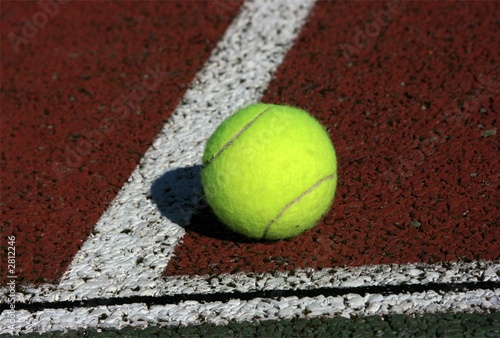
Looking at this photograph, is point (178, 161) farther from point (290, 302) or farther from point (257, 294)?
point (290, 302)

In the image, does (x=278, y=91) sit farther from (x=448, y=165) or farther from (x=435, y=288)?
(x=435, y=288)

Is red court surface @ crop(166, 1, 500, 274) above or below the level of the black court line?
above

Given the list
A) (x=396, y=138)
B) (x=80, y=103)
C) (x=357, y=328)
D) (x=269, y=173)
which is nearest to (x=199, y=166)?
(x=269, y=173)

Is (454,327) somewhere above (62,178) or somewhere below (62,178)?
above

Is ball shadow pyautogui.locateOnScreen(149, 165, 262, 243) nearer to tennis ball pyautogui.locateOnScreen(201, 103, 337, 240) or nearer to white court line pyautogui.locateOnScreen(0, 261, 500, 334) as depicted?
tennis ball pyautogui.locateOnScreen(201, 103, 337, 240)

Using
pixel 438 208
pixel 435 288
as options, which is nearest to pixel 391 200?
pixel 438 208

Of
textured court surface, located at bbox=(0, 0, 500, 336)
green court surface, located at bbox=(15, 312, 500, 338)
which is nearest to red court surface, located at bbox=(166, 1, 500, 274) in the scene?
textured court surface, located at bbox=(0, 0, 500, 336)

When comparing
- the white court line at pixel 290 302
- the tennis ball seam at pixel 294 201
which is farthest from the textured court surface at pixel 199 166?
the tennis ball seam at pixel 294 201
